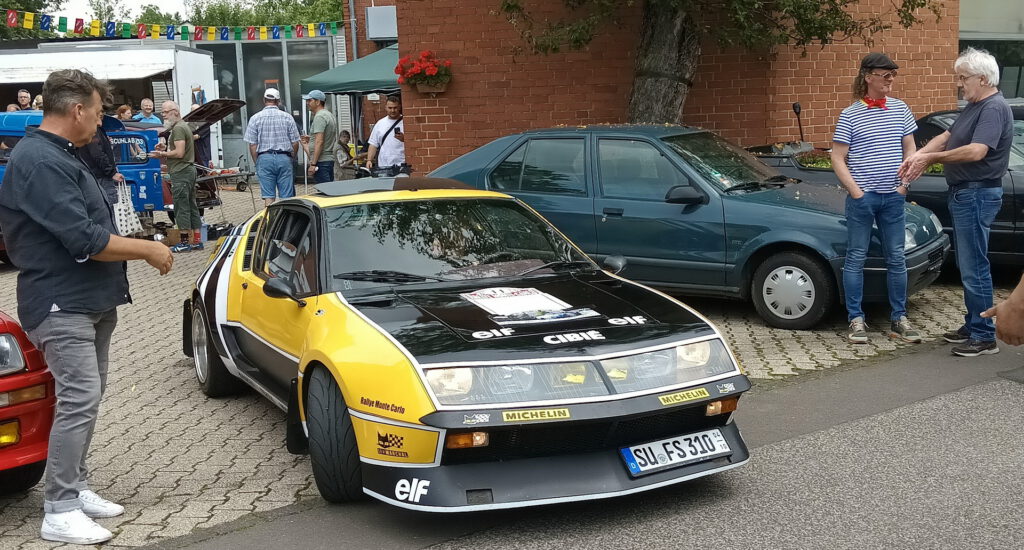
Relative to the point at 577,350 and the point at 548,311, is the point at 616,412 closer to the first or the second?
the point at 577,350

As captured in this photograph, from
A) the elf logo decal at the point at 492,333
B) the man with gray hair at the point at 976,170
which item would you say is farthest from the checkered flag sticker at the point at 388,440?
the man with gray hair at the point at 976,170

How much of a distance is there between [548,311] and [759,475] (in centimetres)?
123

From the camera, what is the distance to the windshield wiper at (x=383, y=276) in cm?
506

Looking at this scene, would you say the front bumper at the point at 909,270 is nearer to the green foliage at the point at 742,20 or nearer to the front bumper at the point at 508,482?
the green foliage at the point at 742,20

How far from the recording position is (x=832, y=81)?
43.2 feet

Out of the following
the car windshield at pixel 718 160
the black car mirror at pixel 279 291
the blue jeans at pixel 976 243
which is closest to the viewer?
the black car mirror at pixel 279 291

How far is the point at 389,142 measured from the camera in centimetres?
1362

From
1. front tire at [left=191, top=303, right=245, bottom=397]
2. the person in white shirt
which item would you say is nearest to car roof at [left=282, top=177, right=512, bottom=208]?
front tire at [left=191, top=303, right=245, bottom=397]

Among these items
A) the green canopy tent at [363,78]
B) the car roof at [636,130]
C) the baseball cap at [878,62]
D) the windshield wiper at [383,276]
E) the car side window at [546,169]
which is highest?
the green canopy tent at [363,78]

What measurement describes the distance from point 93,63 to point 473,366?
21.0m

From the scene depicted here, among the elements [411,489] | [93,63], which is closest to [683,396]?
[411,489]

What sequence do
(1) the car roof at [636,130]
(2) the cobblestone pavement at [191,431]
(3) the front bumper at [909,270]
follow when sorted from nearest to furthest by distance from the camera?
(2) the cobblestone pavement at [191,431] → (3) the front bumper at [909,270] → (1) the car roof at [636,130]

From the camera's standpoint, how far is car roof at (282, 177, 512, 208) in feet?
18.4

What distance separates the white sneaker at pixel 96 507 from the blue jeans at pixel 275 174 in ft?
29.3
